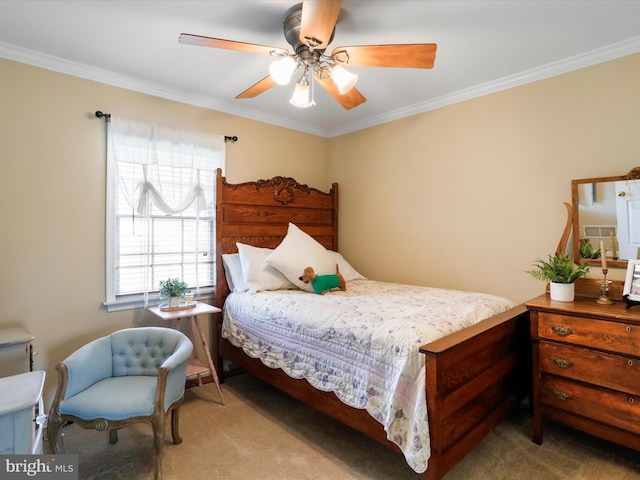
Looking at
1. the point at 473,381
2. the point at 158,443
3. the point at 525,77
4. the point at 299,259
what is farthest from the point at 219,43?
the point at 525,77

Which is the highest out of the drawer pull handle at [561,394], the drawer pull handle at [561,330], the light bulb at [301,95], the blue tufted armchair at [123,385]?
the light bulb at [301,95]

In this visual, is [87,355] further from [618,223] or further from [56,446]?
[618,223]

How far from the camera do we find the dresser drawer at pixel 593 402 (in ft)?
5.93

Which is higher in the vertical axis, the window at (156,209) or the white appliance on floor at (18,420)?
the window at (156,209)

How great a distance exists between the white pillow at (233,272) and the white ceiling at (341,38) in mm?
1482

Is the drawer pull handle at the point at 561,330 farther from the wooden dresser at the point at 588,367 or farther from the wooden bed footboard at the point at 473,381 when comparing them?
the wooden bed footboard at the point at 473,381

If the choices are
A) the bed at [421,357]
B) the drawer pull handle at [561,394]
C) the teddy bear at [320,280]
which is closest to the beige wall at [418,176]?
the bed at [421,357]

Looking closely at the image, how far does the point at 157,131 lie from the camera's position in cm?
289

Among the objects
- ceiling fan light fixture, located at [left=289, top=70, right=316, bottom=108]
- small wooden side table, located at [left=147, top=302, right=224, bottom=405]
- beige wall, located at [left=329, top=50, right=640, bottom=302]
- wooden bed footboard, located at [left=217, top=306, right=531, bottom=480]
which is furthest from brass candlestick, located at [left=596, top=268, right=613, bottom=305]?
small wooden side table, located at [left=147, top=302, right=224, bottom=405]

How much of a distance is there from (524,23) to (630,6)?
51 centimetres

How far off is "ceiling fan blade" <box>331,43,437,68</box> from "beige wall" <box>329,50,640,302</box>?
4.35 feet

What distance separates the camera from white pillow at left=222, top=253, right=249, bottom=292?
3.07 metres

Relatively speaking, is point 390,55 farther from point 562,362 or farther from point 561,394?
point 561,394

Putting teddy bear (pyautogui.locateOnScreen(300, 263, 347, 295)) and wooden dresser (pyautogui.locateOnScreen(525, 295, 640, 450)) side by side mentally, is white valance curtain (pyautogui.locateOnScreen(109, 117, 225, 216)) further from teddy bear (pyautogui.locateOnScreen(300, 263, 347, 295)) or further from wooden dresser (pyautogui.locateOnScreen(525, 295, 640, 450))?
wooden dresser (pyautogui.locateOnScreen(525, 295, 640, 450))
